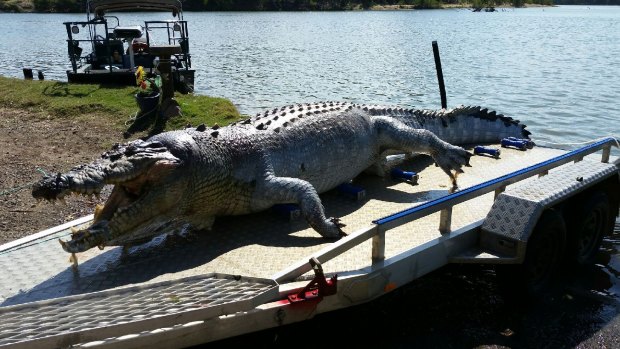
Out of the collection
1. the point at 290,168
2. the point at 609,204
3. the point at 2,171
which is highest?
the point at 290,168

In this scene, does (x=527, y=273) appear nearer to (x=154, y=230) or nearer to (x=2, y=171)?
(x=154, y=230)

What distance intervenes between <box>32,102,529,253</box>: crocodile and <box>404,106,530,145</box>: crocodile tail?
0.19 feet

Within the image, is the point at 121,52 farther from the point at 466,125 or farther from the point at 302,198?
the point at 302,198

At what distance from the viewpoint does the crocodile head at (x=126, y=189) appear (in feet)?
11.3

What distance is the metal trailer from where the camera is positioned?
2.83 m

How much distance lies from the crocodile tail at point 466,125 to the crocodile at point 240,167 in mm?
57

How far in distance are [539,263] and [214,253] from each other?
2793 mm

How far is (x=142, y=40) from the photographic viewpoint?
18766mm

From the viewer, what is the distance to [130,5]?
16.2 meters

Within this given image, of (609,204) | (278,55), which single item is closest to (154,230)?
(609,204)

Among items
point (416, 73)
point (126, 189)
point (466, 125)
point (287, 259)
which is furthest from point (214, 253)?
point (416, 73)

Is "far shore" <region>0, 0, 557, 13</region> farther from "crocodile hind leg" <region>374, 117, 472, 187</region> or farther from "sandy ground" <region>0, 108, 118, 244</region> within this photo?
"crocodile hind leg" <region>374, 117, 472, 187</region>

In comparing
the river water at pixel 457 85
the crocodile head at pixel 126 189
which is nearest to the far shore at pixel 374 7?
the river water at pixel 457 85

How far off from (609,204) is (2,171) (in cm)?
866
